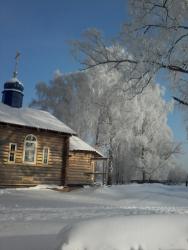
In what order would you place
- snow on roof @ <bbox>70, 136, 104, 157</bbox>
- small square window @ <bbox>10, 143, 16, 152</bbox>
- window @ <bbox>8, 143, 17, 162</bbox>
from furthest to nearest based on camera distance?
snow on roof @ <bbox>70, 136, 104, 157</bbox>
small square window @ <bbox>10, 143, 16, 152</bbox>
window @ <bbox>8, 143, 17, 162</bbox>

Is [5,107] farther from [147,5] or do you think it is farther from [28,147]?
[147,5]

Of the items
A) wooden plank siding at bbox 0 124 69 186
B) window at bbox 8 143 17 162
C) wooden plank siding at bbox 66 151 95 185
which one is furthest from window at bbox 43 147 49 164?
wooden plank siding at bbox 66 151 95 185

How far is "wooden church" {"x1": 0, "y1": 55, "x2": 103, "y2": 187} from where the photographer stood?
2353 cm

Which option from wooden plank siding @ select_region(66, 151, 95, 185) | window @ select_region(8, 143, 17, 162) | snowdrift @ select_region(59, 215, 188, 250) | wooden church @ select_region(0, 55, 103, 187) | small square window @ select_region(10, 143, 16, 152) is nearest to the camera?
snowdrift @ select_region(59, 215, 188, 250)

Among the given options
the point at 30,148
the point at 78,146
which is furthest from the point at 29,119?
the point at 78,146

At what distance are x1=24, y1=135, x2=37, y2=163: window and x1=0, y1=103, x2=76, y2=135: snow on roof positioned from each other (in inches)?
33.8

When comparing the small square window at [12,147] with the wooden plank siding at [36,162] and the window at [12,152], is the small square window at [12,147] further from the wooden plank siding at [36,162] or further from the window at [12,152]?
the wooden plank siding at [36,162]

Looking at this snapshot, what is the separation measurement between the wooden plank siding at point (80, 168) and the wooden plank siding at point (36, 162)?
333 cm

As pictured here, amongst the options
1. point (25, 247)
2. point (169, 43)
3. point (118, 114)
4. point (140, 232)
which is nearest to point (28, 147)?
point (169, 43)

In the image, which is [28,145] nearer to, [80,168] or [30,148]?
[30,148]

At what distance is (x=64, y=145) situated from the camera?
86.2 ft

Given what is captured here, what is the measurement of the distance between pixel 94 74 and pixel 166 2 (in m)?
23.5

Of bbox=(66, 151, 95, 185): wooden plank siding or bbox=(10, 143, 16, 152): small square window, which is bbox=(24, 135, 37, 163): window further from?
bbox=(66, 151, 95, 185): wooden plank siding

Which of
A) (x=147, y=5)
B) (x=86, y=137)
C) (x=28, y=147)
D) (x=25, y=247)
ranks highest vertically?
(x=147, y=5)
